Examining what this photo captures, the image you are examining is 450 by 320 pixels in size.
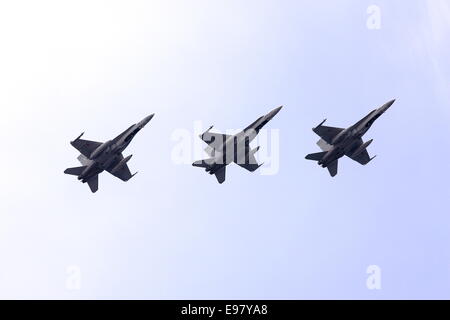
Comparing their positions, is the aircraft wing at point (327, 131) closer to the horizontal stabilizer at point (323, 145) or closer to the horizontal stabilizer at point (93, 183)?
the horizontal stabilizer at point (323, 145)

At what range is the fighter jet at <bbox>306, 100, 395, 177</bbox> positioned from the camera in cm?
9281

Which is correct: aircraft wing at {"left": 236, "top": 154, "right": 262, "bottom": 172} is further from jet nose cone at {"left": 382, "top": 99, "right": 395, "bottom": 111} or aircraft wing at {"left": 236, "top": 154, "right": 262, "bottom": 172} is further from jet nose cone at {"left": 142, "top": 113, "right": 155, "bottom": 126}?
jet nose cone at {"left": 382, "top": 99, "right": 395, "bottom": 111}

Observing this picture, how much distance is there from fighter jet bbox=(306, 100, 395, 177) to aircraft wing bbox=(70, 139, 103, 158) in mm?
24709

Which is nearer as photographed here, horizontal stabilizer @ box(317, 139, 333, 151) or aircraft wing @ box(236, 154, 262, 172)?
horizontal stabilizer @ box(317, 139, 333, 151)

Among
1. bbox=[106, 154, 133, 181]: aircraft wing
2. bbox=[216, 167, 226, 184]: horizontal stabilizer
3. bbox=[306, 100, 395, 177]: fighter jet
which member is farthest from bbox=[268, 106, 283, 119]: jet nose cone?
bbox=[106, 154, 133, 181]: aircraft wing

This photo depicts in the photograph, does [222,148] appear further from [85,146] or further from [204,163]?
[85,146]

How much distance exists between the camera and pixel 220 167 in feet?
313

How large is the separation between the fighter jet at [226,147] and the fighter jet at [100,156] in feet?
26.6

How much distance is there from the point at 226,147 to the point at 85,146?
1571cm

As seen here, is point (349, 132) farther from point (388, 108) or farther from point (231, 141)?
point (231, 141)
